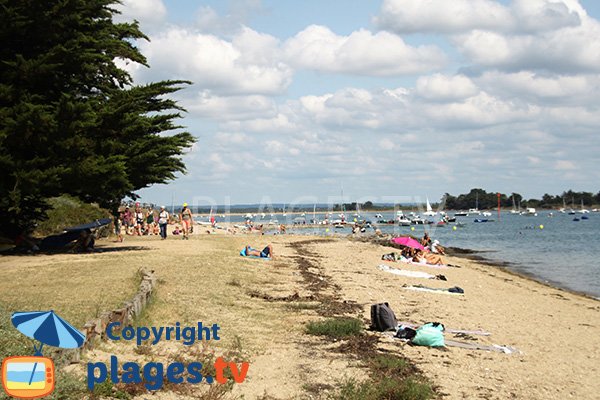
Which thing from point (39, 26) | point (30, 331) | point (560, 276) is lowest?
point (560, 276)

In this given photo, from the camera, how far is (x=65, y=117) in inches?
757

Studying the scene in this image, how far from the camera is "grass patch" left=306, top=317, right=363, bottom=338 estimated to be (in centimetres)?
1145

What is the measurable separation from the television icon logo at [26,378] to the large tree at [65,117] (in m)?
13.7

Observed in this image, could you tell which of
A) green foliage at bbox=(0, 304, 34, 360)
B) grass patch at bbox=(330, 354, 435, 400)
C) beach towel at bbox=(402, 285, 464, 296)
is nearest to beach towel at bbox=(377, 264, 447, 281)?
beach towel at bbox=(402, 285, 464, 296)

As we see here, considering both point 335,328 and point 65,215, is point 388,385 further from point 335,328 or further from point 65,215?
point 65,215

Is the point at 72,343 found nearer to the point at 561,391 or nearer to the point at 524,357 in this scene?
the point at 561,391

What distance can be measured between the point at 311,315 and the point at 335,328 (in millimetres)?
1830

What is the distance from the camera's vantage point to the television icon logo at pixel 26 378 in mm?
Result: 5707

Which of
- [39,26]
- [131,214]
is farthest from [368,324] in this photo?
[131,214]

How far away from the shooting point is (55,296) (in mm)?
11844

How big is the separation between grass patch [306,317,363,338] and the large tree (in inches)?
417

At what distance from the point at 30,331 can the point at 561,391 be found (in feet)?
24.5

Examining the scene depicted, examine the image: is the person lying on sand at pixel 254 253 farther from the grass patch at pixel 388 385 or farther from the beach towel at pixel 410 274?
the grass patch at pixel 388 385

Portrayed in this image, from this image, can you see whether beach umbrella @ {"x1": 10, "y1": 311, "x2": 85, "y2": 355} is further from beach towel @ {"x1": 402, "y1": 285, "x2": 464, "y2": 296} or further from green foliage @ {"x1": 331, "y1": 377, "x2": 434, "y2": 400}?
beach towel @ {"x1": 402, "y1": 285, "x2": 464, "y2": 296}
